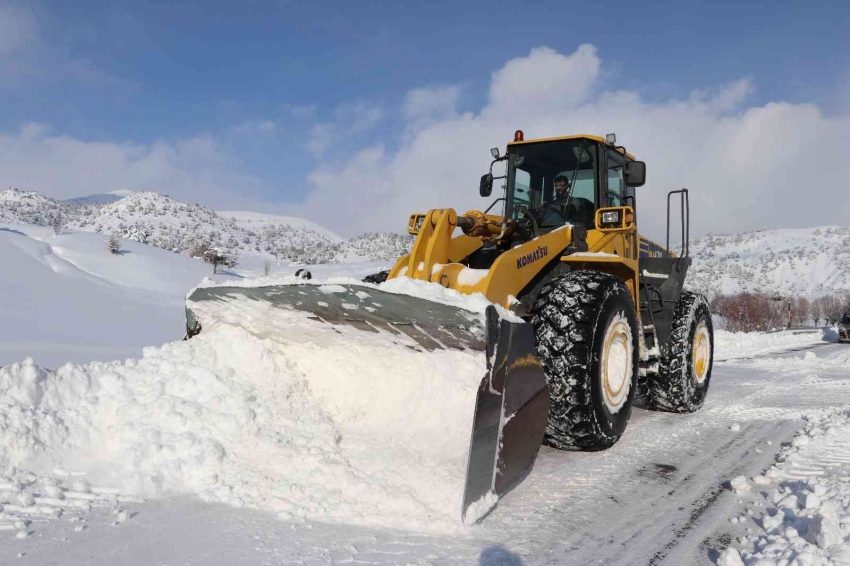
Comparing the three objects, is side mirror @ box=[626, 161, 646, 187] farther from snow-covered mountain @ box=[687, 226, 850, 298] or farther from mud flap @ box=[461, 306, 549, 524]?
snow-covered mountain @ box=[687, 226, 850, 298]

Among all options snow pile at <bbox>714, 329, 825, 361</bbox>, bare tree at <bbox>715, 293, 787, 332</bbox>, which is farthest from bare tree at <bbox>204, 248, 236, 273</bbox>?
bare tree at <bbox>715, 293, 787, 332</bbox>

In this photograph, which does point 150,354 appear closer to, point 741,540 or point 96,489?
point 96,489

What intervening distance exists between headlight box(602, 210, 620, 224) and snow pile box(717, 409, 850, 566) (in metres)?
2.05

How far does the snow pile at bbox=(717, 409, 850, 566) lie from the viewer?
228 centimetres

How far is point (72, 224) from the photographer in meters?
104

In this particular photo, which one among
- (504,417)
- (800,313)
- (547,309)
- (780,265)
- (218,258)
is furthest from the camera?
(780,265)

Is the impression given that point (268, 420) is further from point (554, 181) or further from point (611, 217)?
point (554, 181)

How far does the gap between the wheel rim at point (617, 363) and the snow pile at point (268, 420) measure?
1194mm

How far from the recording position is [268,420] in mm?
3053

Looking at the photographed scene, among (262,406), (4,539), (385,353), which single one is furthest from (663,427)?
(4,539)

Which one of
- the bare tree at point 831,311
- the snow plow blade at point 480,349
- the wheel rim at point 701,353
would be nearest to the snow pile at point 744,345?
the wheel rim at point 701,353

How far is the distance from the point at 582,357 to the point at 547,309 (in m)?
0.37

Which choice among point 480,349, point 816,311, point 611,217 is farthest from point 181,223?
point 480,349

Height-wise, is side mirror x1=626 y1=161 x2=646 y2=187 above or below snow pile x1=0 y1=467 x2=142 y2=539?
above
